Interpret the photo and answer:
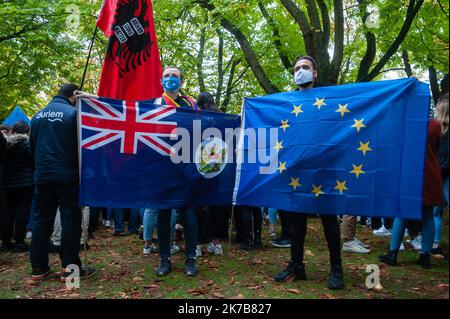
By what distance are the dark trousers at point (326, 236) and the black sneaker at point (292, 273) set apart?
5 centimetres

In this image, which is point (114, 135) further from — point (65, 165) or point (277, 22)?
point (277, 22)

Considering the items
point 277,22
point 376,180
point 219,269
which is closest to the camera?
point 376,180

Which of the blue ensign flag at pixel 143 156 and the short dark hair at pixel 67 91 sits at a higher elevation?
the short dark hair at pixel 67 91

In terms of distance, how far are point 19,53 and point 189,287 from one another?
14797 millimetres

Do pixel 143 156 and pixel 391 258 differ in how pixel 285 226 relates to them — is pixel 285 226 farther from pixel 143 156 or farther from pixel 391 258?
pixel 143 156

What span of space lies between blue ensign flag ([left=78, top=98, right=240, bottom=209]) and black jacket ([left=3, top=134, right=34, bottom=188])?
2.48 meters

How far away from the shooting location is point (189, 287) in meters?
4.07

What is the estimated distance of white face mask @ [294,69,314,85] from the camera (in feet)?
14.3

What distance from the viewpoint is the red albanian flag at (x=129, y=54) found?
202 inches

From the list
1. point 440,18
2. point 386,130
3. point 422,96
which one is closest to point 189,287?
point 386,130

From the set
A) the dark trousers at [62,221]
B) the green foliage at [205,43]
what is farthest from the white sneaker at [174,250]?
the green foliage at [205,43]

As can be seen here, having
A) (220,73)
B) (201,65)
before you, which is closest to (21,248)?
(201,65)

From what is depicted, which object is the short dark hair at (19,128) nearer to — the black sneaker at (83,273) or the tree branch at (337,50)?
the black sneaker at (83,273)
